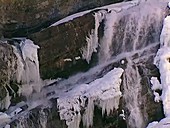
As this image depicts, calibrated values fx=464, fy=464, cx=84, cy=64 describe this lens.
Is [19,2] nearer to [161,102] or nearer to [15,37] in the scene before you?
[15,37]

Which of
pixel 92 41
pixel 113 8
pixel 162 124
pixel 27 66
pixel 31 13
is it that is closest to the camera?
pixel 162 124

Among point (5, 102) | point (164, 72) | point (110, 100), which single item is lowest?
point (110, 100)

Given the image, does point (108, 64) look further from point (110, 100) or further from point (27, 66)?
point (27, 66)

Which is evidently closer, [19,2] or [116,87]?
[116,87]

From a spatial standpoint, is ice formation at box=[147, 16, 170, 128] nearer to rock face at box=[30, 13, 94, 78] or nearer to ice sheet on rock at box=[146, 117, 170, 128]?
ice sheet on rock at box=[146, 117, 170, 128]

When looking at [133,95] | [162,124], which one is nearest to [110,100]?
[133,95]

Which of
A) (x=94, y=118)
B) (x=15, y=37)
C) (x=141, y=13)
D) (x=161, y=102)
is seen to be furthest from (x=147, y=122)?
(x=15, y=37)
